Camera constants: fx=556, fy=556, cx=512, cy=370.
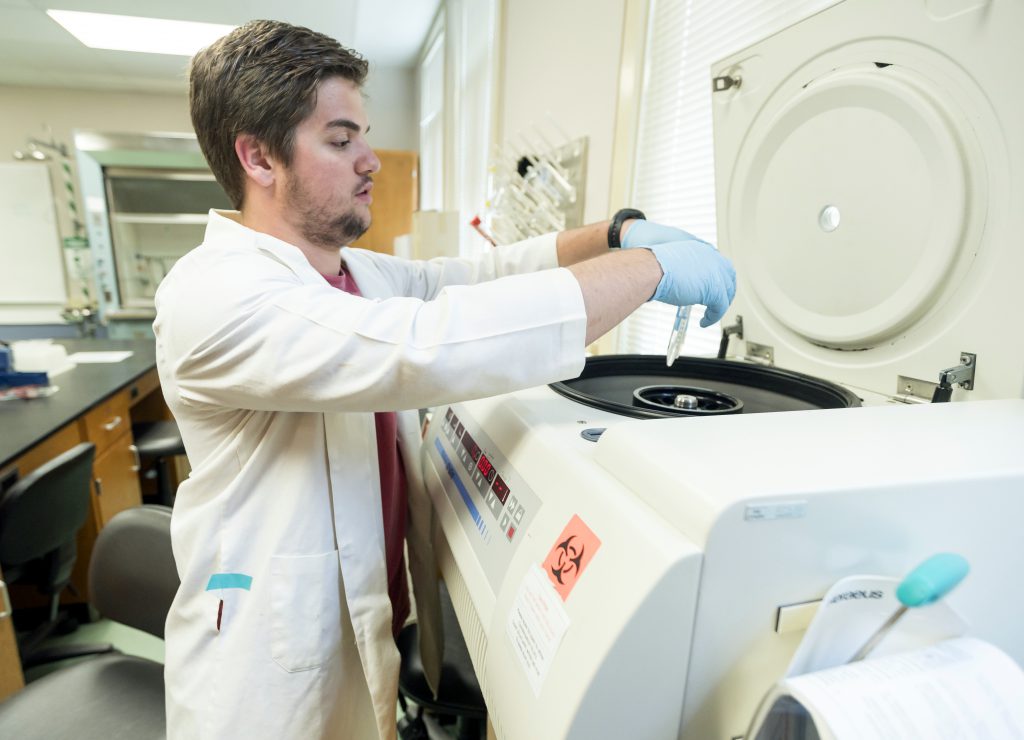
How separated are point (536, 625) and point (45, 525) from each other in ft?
6.16

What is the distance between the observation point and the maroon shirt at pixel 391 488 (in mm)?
937

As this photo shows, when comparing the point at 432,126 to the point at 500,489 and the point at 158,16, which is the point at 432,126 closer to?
the point at 158,16

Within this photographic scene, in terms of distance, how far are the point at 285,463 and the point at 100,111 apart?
18.1ft

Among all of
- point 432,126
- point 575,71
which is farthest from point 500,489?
point 432,126

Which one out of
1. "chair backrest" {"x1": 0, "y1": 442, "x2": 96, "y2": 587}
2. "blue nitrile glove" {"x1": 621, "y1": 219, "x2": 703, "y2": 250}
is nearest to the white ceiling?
"chair backrest" {"x1": 0, "y1": 442, "x2": 96, "y2": 587}

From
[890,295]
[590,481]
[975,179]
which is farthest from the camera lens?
[890,295]

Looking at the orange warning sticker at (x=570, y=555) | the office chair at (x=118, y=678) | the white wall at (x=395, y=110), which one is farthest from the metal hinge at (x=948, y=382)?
the white wall at (x=395, y=110)

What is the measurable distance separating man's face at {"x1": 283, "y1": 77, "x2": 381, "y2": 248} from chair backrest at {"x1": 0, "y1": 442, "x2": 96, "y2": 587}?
1338 mm

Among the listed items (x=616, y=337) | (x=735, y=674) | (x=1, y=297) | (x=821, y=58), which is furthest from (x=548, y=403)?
(x=1, y=297)

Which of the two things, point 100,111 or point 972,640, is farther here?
point 100,111

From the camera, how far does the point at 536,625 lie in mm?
444

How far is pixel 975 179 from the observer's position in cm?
60

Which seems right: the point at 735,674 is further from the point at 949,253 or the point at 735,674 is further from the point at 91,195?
the point at 91,195

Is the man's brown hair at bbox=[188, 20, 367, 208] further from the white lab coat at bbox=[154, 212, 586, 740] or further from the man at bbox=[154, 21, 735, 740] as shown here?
the white lab coat at bbox=[154, 212, 586, 740]
